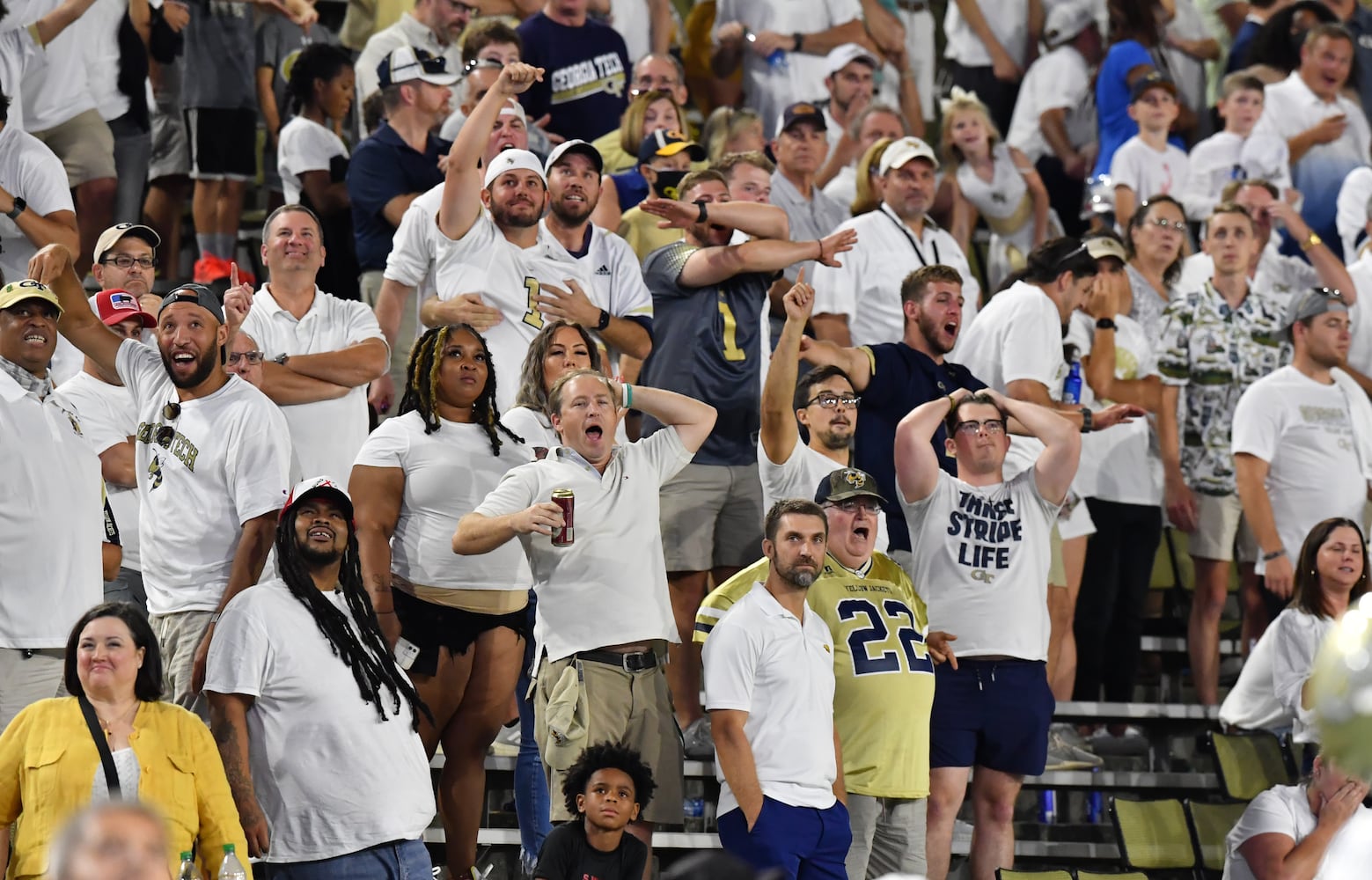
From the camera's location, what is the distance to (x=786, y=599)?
6367 mm

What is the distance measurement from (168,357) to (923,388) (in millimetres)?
2937

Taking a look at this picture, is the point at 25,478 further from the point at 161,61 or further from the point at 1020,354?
the point at 161,61

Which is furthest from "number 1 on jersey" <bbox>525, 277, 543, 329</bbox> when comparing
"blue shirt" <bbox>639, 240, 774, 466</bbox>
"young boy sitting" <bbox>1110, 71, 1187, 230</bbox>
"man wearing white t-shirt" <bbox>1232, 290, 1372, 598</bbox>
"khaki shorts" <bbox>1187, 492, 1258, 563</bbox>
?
"young boy sitting" <bbox>1110, 71, 1187, 230</bbox>

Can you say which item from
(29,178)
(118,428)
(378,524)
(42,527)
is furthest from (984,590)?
(29,178)

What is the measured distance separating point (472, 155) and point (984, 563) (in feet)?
7.90

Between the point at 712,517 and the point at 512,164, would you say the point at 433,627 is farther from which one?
the point at 512,164

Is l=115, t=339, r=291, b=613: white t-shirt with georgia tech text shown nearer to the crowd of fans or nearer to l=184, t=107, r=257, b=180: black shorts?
the crowd of fans

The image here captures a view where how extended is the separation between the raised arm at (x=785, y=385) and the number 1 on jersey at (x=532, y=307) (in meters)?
0.93

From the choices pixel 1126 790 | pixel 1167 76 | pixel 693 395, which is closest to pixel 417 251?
pixel 693 395

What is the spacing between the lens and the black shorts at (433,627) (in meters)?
6.38

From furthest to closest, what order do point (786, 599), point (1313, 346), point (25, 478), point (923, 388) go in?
point (1313, 346), point (923, 388), point (786, 599), point (25, 478)

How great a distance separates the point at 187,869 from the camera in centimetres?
517

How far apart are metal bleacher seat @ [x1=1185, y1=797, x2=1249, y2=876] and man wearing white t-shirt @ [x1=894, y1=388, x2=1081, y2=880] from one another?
3.00ft

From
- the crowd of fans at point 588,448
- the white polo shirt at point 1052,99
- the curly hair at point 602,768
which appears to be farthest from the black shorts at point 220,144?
the curly hair at point 602,768
